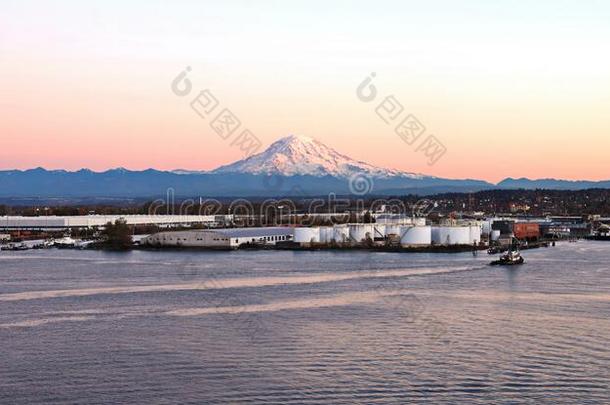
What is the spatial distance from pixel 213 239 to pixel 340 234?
6.35 feet

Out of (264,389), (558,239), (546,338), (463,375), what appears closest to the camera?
(264,389)

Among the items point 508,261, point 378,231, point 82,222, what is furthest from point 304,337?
point 82,222

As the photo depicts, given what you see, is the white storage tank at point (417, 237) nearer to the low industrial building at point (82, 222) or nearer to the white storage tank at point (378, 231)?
the white storage tank at point (378, 231)

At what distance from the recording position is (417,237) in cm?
1328

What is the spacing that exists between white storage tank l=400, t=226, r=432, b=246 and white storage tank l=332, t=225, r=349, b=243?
35.7 inches

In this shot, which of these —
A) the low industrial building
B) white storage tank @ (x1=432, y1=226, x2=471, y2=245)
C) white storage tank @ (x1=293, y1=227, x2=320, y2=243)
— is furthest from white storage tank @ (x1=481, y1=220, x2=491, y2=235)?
the low industrial building

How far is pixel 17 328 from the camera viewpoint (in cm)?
533

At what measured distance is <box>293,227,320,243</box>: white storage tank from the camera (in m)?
13.6

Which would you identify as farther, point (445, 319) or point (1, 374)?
point (445, 319)

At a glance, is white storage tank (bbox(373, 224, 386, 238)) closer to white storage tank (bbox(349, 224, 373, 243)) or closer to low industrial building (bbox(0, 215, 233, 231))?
white storage tank (bbox(349, 224, 373, 243))

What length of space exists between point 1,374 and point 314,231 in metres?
9.63

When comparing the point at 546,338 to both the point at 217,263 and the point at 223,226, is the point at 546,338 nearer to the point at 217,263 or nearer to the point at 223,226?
the point at 217,263

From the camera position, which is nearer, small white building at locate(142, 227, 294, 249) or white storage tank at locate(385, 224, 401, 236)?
small white building at locate(142, 227, 294, 249)

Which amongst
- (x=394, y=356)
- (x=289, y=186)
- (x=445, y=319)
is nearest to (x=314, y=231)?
(x=445, y=319)
